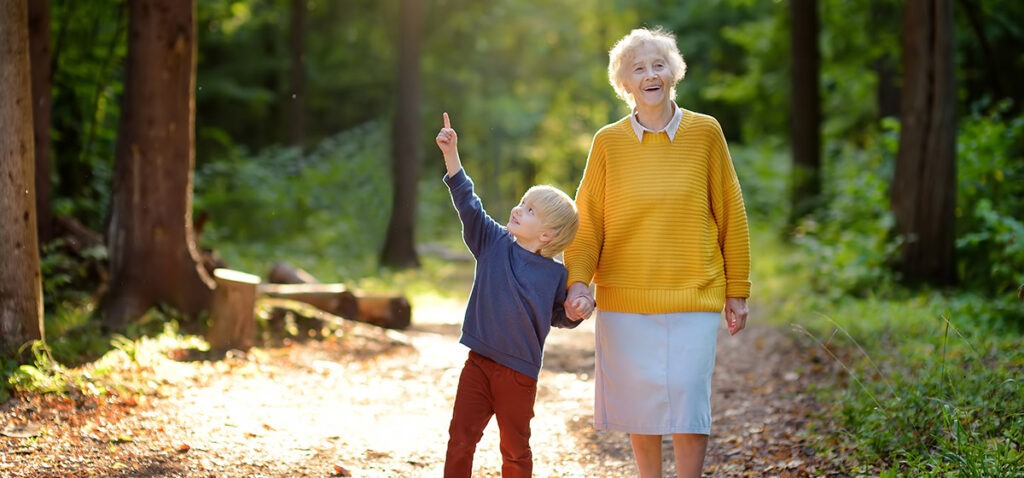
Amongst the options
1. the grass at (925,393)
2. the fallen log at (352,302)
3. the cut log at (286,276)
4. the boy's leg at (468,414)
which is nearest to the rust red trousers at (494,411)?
the boy's leg at (468,414)

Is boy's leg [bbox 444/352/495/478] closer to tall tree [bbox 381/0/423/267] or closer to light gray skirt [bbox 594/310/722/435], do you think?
light gray skirt [bbox 594/310/722/435]

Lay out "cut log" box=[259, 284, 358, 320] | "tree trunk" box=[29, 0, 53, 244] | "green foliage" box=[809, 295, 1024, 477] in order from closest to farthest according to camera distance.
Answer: "green foliage" box=[809, 295, 1024, 477] → "tree trunk" box=[29, 0, 53, 244] → "cut log" box=[259, 284, 358, 320]

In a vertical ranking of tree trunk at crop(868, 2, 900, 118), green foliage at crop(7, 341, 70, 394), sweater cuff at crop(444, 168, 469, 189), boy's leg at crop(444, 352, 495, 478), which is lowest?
green foliage at crop(7, 341, 70, 394)

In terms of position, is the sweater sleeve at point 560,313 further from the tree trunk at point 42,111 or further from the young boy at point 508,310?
the tree trunk at point 42,111

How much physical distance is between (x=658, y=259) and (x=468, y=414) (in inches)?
39.2

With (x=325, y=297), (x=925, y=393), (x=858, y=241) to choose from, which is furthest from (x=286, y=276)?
(x=925, y=393)

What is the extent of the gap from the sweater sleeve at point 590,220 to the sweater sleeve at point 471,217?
327 mm

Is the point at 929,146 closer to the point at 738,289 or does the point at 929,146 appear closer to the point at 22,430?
the point at 738,289

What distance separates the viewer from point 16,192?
20.4ft

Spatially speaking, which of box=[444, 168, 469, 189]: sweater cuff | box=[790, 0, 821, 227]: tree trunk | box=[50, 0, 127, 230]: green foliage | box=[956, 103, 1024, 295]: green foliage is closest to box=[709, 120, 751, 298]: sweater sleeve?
box=[444, 168, 469, 189]: sweater cuff

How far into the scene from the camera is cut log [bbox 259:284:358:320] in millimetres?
10492

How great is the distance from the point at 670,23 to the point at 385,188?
1461cm

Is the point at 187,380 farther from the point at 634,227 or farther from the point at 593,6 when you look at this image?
the point at 593,6

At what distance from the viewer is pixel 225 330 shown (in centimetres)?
863
